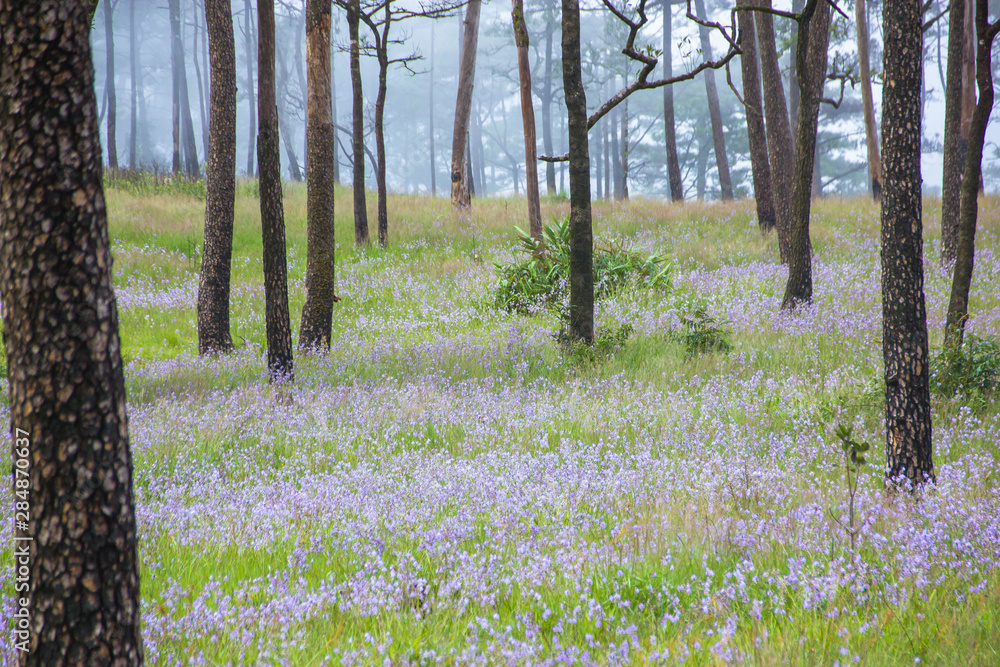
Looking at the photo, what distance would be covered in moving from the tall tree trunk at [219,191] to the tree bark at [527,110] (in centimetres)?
507

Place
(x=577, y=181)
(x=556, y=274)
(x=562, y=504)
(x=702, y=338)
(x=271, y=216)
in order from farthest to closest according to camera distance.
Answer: (x=556, y=274), (x=702, y=338), (x=577, y=181), (x=271, y=216), (x=562, y=504)

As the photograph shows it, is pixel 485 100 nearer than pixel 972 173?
No

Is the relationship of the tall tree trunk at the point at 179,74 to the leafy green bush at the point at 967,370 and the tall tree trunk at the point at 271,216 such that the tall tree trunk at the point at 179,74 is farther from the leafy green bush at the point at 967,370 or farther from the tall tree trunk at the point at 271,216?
the leafy green bush at the point at 967,370

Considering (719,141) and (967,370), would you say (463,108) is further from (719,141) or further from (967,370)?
(967,370)

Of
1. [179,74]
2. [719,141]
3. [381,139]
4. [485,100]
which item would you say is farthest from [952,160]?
[485,100]

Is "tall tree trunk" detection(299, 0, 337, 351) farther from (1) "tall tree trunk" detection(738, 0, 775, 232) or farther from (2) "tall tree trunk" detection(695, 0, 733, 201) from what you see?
(2) "tall tree trunk" detection(695, 0, 733, 201)

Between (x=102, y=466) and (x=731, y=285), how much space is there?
11.2 metres

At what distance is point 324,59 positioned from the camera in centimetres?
886

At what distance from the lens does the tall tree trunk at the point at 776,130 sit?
12.0m

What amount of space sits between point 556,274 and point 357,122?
7.15 metres

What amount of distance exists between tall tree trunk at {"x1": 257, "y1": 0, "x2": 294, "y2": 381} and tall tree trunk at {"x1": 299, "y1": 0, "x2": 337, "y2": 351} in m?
1.13

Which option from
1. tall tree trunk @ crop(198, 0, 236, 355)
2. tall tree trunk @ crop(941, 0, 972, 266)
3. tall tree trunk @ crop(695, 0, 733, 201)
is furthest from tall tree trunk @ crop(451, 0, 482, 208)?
tall tree trunk @ crop(941, 0, 972, 266)

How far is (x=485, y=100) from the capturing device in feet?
244

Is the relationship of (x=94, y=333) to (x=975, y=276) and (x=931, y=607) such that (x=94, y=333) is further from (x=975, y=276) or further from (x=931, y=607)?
(x=975, y=276)
